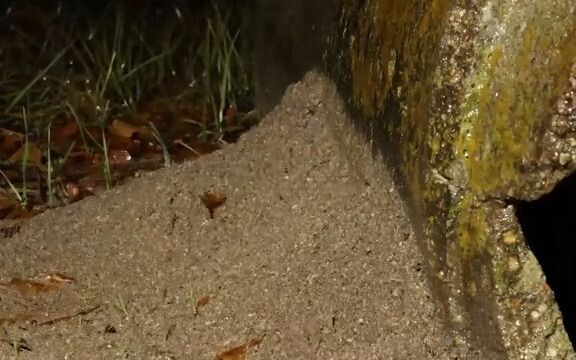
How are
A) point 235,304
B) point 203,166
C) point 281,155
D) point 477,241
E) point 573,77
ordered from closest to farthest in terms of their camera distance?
1. point 573,77
2. point 477,241
3. point 235,304
4. point 281,155
5. point 203,166

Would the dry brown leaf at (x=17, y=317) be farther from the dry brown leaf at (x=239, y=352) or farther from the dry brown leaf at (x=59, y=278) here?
the dry brown leaf at (x=239, y=352)

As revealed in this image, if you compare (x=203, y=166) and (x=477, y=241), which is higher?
(x=477, y=241)

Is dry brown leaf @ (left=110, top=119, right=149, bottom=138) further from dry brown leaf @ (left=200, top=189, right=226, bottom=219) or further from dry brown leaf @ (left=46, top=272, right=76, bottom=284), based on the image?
dry brown leaf @ (left=46, top=272, right=76, bottom=284)

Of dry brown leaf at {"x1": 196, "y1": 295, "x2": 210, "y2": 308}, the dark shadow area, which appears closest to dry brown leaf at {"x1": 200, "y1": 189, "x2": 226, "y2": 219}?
dry brown leaf at {"x1": 196, "y1": 295, "x2": 210, "y2": 308}

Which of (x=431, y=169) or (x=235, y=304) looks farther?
(x=235, y=304)

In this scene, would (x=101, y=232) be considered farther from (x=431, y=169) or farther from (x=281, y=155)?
(x=431, y=169)

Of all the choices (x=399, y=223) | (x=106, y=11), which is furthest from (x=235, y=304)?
(x=106, y=11)

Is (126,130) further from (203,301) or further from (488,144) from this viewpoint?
(488,144)

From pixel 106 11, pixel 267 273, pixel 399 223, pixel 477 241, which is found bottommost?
pixel 106 11
